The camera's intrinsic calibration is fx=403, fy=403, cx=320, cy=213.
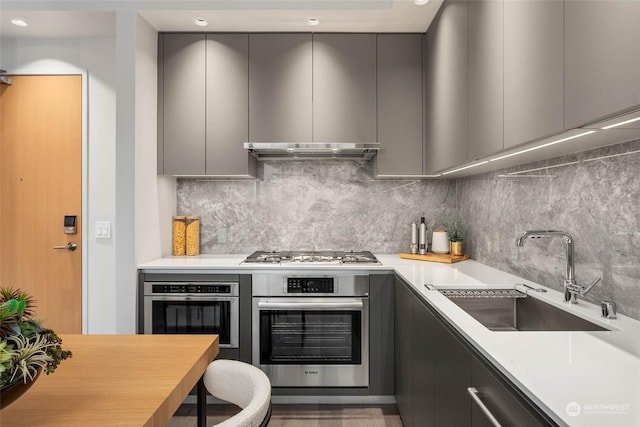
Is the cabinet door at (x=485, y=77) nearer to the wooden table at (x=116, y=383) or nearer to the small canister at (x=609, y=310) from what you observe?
the small canister at (x=609, y=310)

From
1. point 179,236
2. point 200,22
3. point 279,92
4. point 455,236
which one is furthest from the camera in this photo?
point 179,236

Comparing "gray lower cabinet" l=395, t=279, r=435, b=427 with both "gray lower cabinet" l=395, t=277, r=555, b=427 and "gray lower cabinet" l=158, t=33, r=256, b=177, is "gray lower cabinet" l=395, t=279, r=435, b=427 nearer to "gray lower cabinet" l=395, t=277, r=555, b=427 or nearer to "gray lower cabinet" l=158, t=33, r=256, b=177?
"gray lower cabinet" l=395, t=277, r=555, b=427

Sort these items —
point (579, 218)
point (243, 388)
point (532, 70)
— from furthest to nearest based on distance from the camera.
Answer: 1. point (579, 218)
2. point (532, 70)
3. point (243, 388)

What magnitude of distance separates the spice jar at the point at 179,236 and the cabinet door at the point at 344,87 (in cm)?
122

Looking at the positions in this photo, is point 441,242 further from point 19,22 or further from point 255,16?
point 19,22

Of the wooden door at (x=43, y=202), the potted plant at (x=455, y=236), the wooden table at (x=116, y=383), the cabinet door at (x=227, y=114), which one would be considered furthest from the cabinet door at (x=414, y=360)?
the wooden door at (x=43, y=202)

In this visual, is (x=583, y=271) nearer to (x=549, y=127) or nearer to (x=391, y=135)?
(x=549, y=127)

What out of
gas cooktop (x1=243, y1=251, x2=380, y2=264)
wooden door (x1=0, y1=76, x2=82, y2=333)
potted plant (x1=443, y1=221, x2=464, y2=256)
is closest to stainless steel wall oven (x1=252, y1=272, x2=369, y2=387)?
gas cooktop (x1=243, y1=251, x2=380, y2=264)

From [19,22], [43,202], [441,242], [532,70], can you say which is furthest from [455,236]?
[19,22]

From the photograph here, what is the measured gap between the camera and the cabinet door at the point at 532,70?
1.19m

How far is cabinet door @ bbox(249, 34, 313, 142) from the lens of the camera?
9.27 feet

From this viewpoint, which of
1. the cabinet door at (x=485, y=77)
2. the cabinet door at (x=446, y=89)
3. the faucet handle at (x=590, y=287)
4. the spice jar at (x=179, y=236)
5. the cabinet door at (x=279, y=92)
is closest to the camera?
the faucet handle at (x=590, y=287)

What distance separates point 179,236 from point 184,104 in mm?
979

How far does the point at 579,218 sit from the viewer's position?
5.49 ft
